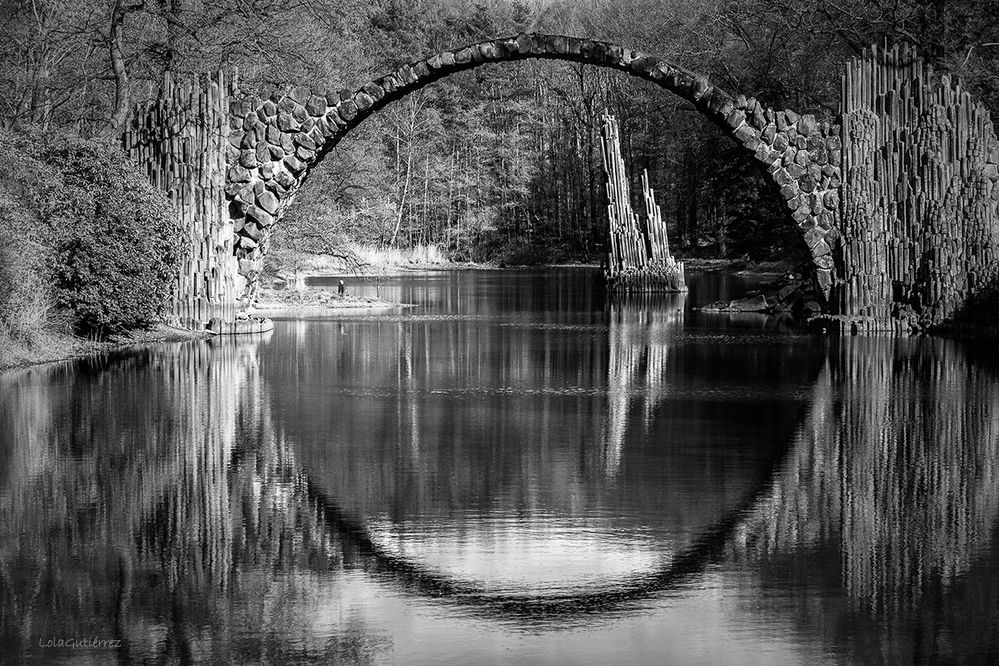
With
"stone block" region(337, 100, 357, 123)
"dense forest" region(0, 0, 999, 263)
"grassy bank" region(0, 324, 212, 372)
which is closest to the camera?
"grassy bank" region(0, 324, 212, 372)

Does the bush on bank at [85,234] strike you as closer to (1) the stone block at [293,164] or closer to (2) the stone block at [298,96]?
(1) the stone block at [293,164]

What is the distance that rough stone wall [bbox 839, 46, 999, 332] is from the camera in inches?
1038

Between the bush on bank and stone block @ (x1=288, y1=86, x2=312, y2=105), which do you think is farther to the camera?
stone block @ (x1=288, y1=86, x2=312, y2=105)

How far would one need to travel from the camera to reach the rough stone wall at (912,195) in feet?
86.5

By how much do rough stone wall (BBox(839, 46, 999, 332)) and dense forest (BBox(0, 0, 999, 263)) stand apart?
480 cm

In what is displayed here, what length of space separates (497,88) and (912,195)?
Answer: 76.2 m

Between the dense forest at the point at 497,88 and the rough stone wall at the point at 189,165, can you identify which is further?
the dense forest at the point at 497,88

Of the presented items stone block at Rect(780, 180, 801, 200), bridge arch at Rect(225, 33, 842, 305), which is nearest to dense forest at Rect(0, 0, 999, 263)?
bridge arch at Rect(225, 33, 842, 305)

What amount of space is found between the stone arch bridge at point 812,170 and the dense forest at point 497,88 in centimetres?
221

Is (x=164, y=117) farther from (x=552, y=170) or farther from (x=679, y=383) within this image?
(x=552, y=170)

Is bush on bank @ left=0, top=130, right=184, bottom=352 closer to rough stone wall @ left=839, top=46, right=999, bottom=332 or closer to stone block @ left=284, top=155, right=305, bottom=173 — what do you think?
stone block @ left=284, top=155, right=305, bottom=173

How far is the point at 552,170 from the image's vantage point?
9700 cm

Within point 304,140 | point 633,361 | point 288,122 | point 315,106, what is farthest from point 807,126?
point 288,122

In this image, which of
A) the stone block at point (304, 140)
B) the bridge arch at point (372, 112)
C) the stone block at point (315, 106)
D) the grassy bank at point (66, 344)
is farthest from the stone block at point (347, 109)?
the grassy bank at point (66, 344)
